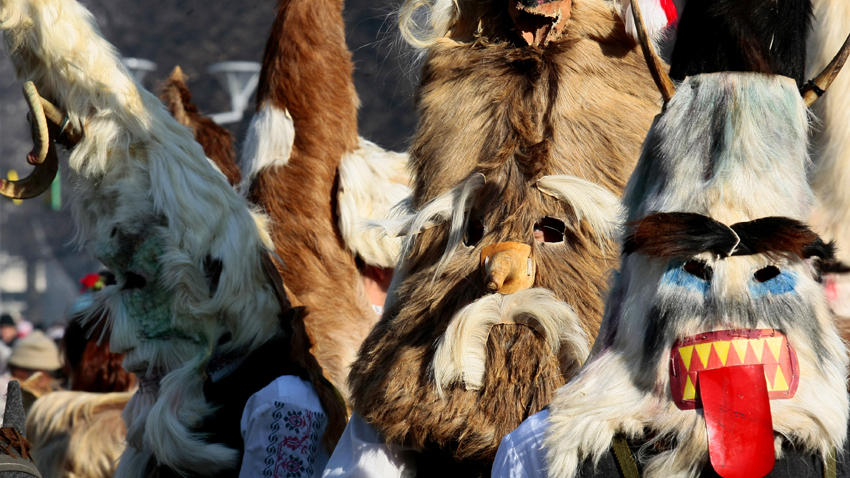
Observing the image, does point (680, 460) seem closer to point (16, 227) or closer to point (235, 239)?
point (235, 239)

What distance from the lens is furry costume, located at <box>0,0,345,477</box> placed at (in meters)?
2.42

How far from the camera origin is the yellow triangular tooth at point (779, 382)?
1.22 m

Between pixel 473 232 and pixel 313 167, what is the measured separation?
128cm

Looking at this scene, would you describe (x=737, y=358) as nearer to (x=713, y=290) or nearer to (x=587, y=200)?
(x=713, y=290)

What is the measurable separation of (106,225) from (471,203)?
51.8 inches

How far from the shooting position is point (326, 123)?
9.87 feet

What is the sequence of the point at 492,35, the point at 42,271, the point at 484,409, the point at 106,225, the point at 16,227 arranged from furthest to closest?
the point at 42,271 → the point at 16,227 → the point at 106,225 → the point at 492,35 → the point at 484,409

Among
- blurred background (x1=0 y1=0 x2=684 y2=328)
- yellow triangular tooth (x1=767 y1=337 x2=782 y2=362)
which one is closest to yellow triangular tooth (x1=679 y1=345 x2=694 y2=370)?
yellow triangular tooth (x1=767 y1=337 x2=782 y2=362)

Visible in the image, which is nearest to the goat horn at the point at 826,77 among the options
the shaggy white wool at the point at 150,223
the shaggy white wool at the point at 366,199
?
the shaggy white wool at the point at 150,223

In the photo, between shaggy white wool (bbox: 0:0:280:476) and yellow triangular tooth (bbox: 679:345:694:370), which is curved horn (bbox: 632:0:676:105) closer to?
yellow triangular tooth (bbox: 679:345:694:370)

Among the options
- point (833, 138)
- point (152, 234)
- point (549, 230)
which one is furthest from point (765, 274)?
point (152, 234)

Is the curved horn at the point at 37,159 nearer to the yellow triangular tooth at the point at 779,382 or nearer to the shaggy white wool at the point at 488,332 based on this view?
the shaggy white wool at the point at 488,332

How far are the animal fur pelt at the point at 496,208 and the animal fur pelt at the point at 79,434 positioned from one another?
6.62ft

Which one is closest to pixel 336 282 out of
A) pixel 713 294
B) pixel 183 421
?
pixel 183 421
